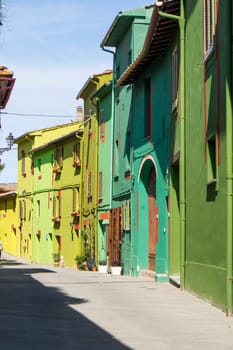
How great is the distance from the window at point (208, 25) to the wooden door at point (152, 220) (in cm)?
927

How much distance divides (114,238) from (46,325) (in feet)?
66.3

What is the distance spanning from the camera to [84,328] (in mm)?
11000

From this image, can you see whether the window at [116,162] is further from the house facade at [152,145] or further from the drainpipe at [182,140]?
the drainpipe at [182,140]

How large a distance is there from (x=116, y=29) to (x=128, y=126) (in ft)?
13.5

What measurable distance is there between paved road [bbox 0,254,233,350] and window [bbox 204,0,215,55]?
4791 mm

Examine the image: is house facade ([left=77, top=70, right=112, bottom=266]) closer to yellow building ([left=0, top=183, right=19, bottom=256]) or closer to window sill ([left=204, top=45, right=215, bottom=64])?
yellow building ([left=0, top=183, right=19, bottom=256])

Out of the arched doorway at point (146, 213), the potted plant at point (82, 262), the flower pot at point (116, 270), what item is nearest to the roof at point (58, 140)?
the potted plant at point (82, 262)

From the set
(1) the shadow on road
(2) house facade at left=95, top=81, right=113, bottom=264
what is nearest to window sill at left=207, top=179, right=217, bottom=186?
(1) the shadow on road

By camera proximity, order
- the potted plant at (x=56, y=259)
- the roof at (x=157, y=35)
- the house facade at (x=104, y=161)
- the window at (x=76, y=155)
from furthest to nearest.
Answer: the potted plant at (x=56, y=259), the window at (x=76, y=155), the house facade at (x=104, y=161), the roof at (x=157, y=35)

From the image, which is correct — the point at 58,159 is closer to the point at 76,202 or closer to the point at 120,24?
the point at 76,202

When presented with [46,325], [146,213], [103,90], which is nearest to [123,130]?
[103,90]

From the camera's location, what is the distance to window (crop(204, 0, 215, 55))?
1480cm

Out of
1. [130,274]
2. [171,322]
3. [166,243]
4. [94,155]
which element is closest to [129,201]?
[130,274]

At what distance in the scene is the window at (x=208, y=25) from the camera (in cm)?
1480
